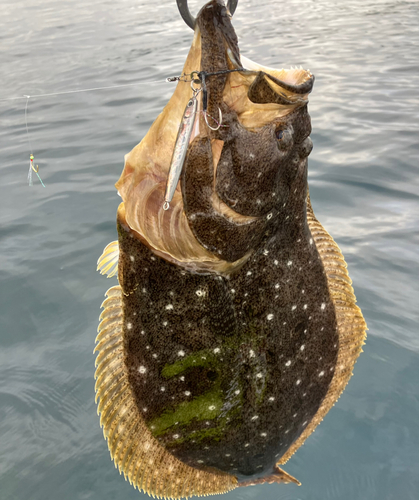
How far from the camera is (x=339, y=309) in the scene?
249cm

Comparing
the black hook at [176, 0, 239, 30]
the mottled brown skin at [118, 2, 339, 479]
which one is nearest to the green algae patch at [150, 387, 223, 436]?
the mottled brown skin at [118, 2, 339, 479]

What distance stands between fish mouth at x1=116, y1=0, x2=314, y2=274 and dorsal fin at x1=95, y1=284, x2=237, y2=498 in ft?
1.29

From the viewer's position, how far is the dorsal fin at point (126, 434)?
2.10 metres

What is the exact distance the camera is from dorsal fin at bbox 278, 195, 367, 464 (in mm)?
2418

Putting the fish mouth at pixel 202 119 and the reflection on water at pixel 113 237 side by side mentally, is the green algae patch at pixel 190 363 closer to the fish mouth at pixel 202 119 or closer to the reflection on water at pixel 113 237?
the fish mouth at pixel 202 119

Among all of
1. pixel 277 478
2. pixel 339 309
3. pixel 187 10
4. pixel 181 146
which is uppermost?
pixel 187 10

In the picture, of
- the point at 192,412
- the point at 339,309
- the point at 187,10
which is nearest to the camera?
the point at 187,10

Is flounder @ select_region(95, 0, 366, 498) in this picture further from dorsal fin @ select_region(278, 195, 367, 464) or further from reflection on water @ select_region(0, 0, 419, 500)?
reflection on water @ select_region(0, 0, 419, 500)

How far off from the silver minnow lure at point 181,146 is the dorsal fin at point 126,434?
0.61 m

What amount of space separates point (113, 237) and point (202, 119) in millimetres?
3994

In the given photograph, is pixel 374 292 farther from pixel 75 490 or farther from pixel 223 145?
pixel 223 145

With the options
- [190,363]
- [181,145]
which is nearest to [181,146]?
[181,145]

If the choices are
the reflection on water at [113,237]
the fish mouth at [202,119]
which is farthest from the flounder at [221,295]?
the reflection on water at [113,237]

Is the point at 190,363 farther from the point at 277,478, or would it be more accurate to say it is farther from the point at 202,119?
the point at 277,478
